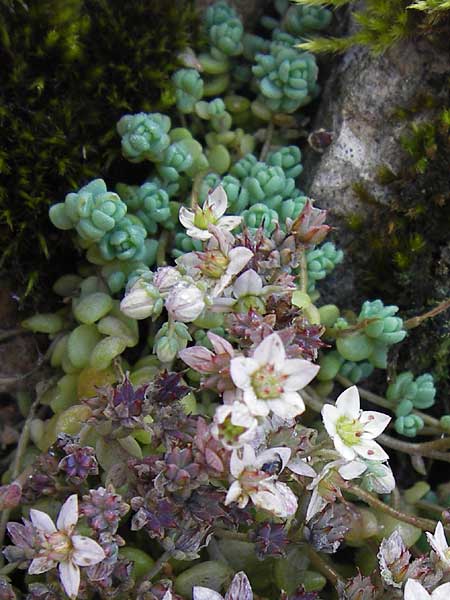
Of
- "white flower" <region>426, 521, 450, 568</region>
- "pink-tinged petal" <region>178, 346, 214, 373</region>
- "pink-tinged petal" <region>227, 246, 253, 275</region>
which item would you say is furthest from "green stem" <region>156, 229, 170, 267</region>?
"white flower" <region>426, 521, 450, 568</region>

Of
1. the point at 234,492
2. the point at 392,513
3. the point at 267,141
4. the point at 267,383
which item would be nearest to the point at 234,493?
the point at 234,492

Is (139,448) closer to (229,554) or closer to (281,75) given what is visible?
(229,554)

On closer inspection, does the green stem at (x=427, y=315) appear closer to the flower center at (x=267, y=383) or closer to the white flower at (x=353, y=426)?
the white flower at (x=353, y=426)

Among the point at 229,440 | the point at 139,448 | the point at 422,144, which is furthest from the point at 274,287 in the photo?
the point at 422,144

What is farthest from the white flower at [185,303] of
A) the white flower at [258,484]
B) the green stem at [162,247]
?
the green stem at [162,247]

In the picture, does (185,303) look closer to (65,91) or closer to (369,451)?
(369,451)

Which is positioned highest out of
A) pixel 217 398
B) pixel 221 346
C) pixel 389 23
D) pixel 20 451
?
pixel 389 23
